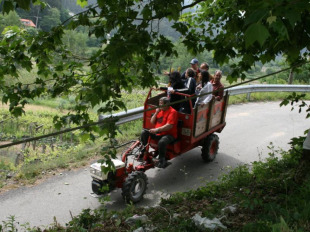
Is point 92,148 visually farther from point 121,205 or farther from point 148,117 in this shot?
point 121,205

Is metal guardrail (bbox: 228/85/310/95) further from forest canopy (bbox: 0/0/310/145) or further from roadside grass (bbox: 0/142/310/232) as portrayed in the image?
roadside grass (bbox: 0/142/310/232)

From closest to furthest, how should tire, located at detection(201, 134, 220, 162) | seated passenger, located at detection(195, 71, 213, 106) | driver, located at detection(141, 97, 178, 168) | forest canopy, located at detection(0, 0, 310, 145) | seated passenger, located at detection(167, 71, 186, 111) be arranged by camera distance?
forest canopy, located at detection(0, 0, 310, 145) < driver, located at detection(141, 97, 178, 168) < seated passenger, located at detection(167, 71, 186, 111) < seated passenger, located at detection(195, 71, 213, 106) < tire, located at detection(201, 134, 220, 162)

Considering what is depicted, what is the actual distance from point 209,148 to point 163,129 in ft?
5.30

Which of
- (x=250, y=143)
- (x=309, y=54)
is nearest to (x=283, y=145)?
(x=250, y=143)

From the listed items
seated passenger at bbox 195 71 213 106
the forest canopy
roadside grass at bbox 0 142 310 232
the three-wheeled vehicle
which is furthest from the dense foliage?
seated passenger at bbox 195 71 213 106

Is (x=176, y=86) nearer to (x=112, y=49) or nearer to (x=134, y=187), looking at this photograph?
(x=134, y=187)

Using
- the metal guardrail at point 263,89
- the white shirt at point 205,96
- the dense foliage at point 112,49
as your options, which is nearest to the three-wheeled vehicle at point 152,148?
the white shirt at point 205,96

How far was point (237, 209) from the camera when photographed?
4.36 meters

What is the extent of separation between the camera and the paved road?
5688 mm

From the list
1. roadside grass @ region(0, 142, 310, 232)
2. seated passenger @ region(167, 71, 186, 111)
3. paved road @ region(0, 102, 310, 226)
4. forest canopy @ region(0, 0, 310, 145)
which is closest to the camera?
roadside grass @ region(0, 142, 310, 232)

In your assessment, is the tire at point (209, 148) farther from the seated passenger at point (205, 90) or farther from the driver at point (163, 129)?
the driver at point (163, 129)

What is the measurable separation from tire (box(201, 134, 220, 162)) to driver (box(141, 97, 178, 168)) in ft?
3.80

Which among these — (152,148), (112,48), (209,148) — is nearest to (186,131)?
(152,148)

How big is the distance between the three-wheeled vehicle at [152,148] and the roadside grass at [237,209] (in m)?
0.74
